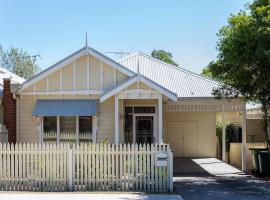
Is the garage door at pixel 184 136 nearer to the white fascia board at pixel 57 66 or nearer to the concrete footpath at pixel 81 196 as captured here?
the white fascia board at pixel 57 66

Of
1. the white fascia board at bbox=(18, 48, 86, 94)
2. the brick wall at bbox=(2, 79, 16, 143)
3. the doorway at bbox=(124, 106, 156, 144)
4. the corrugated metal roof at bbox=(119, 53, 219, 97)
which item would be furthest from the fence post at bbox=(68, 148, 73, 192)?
the doorway at bbox=(124, 106, 156, 144)

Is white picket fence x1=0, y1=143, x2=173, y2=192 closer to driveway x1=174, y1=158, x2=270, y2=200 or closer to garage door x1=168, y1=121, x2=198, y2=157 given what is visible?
driveway x1=174, y1=158, x2=270, y2=200

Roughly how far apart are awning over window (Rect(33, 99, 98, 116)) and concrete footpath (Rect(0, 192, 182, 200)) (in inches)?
230

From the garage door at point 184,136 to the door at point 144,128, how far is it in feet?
18.1

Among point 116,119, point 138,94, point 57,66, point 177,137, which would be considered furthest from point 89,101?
point 177,137

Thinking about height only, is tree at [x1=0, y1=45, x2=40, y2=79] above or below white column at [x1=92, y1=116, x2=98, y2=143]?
above

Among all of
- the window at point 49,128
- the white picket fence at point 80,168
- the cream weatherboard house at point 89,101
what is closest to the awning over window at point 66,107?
the cream weatherboard house at point 89,101

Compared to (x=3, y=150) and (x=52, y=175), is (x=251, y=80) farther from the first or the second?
(x=3, y=150)

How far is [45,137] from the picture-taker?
68.0 feet

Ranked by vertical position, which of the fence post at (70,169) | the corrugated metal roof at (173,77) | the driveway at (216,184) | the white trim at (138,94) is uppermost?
the corrugated metal roof at (173,77)

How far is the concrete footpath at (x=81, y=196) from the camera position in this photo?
44.3 feet

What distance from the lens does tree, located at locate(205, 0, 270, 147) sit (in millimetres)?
16062

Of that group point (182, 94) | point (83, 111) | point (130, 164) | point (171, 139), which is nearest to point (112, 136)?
point (83, 111)

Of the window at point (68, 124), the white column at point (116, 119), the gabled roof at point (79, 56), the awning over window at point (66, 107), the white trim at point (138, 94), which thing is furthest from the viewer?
the window at point (68, 124)
